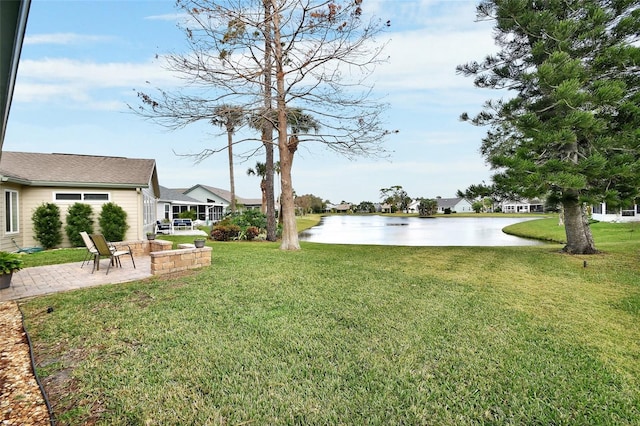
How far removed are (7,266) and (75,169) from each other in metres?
9.59

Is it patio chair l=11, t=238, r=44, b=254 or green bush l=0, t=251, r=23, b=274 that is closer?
green bush l=0, t=251, r=23, b=274

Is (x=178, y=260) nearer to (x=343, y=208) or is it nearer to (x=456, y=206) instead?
(x=456, y=206)

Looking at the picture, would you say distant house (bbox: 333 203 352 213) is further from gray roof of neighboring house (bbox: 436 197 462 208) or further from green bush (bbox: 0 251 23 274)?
green bush (bbox: 0 251 23 274)

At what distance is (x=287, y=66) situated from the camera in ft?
33.7

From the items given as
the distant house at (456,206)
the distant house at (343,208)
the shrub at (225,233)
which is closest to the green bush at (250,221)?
the shrub at (225,233)

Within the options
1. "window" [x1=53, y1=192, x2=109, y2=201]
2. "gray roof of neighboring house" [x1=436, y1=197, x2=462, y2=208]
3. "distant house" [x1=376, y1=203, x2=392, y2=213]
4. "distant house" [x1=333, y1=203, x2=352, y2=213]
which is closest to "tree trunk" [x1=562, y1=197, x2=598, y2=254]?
"window" [x1=53, y1=192, x2=109, y2=201]

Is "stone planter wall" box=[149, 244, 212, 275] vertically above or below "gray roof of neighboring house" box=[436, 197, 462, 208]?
below

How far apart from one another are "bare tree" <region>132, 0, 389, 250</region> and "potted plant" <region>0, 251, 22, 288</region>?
5330 millimetres

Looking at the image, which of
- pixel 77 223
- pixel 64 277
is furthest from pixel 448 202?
pixel 64 277

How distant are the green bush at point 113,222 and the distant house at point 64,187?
11.5 inches

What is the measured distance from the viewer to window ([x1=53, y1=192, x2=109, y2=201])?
12.3m

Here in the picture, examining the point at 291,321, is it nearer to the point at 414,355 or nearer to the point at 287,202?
the point at 414,355

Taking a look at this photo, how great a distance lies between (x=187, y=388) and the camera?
8.18 feet

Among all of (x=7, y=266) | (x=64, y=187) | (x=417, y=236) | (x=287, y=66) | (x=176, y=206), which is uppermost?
(x=287, y=66)
